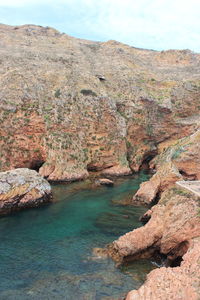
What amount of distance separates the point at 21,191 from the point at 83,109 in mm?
31175

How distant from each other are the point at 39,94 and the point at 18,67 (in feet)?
41.5

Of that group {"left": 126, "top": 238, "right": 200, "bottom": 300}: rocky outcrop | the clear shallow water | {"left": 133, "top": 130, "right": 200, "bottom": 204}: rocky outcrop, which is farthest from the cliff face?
{"left": 126, "top": 238, "right": 200, "bottom": 300}: rocky outcrop

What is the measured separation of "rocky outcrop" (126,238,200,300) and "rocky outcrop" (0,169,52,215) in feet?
75.5

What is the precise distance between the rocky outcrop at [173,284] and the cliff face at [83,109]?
34334 mm

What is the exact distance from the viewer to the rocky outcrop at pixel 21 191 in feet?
122

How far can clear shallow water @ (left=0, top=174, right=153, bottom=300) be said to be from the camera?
869 inches

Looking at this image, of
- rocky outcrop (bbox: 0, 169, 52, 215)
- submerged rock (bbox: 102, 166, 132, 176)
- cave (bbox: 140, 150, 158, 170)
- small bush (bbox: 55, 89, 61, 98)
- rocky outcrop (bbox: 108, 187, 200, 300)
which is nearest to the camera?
rocky outcrop (bbox: 108, 187, 200, 300)

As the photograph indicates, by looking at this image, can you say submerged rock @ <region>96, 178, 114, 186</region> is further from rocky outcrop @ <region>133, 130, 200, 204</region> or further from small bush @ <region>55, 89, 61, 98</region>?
small bush @ <region>55, 89, 61, 98</region>

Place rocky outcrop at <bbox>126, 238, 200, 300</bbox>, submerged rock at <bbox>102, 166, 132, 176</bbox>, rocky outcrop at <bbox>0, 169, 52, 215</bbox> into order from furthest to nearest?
1. submerged rock at <bbox>102, 166, 132, 176</bbox>
2. rocky outcrop at <bbox>0, 169, 52, 215</bbox>
3. rocky outcrop at <bbox>126, 238, 200, 300</bbox>

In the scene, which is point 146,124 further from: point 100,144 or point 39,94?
point 39,94

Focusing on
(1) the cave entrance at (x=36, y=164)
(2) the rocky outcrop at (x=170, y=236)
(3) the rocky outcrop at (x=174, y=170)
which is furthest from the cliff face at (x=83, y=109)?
(2) the rocky outcrop at (x=170, y=236)

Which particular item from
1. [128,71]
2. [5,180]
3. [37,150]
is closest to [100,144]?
[37,150]

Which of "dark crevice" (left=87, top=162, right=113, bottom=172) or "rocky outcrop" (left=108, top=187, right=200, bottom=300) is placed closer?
"rocky outcrop" (left=108, top=187, right=200, bottom=300)

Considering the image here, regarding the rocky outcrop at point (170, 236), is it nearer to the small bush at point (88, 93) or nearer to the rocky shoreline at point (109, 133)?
the rocky shoreline at point (109, 133)
